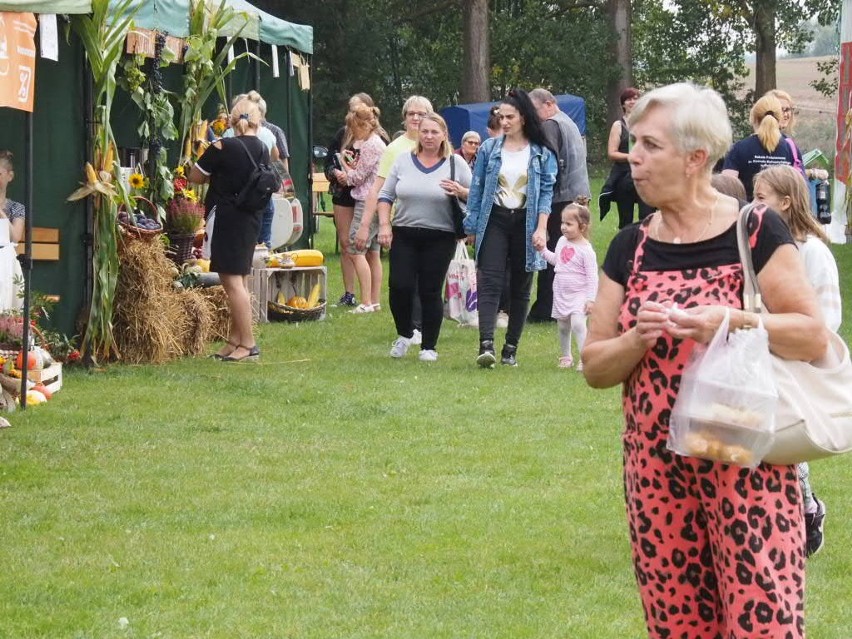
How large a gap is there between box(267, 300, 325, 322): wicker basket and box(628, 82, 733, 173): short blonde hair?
1064 centimetres

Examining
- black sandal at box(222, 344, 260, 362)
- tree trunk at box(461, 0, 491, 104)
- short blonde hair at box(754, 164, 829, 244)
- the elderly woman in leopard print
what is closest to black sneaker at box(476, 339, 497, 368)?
black sandal at box(222, 344, 260, 362)

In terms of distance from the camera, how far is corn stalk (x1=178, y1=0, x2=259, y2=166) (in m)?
12.1

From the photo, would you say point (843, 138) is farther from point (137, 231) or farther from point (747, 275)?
point (747, 275)

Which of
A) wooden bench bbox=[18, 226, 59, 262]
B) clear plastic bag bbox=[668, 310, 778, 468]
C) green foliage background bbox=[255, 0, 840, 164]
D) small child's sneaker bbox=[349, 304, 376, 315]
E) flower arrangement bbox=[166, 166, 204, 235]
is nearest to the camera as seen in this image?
clear plastic bag bbox=[668, 310, 778, 468]

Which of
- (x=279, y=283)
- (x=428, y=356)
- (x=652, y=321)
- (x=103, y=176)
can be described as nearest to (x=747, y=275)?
(x=652, y=321)

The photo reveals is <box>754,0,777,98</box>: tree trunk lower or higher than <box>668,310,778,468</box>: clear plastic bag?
higher

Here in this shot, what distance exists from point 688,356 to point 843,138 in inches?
581

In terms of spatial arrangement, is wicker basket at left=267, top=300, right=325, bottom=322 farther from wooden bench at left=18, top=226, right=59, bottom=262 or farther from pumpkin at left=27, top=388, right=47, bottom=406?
pumpkin at left=27, top=388, right=47, bottom=406

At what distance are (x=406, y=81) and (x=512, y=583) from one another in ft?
116

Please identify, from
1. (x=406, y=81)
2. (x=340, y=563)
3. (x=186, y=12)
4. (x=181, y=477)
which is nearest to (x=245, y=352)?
(x=186, y=12)

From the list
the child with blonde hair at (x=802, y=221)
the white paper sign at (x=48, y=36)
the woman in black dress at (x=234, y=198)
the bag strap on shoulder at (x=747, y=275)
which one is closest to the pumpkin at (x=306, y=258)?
the woman in black dress at (x=234, y=198)

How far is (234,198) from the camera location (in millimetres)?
10945

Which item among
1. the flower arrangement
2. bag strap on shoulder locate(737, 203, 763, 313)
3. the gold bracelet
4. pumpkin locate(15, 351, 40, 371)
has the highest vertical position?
the flower arrangement

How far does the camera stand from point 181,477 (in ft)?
23.9
